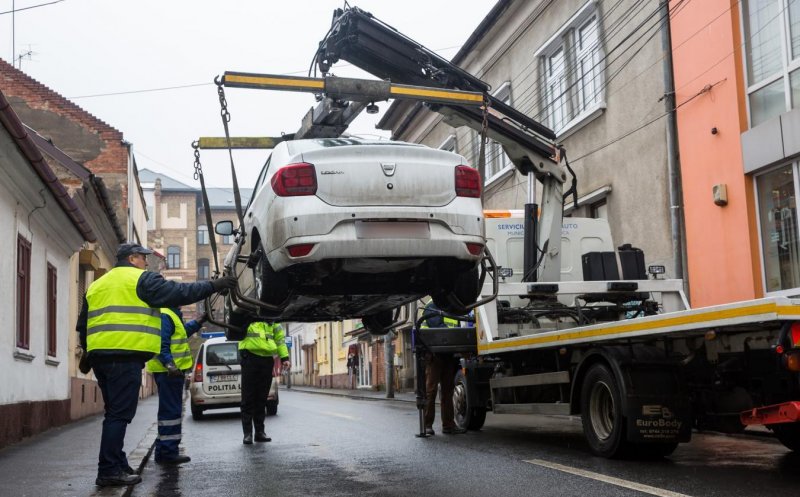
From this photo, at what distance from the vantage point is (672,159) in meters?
15.5

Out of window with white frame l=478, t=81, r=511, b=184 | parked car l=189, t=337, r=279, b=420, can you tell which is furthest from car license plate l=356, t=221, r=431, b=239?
window with white frame l=478, t=81, r=511, b=184

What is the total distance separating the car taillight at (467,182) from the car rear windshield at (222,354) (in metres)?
11.7

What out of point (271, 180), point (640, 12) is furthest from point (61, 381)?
point (640, 12)

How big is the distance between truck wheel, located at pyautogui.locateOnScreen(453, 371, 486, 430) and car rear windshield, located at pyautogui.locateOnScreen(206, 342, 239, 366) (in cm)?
723

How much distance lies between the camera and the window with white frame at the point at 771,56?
42.5ft

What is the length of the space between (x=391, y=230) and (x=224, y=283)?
4.83 feet

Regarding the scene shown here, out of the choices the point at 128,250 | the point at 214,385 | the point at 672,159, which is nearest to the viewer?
the point at 128,250

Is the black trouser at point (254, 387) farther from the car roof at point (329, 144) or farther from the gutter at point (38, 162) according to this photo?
the car roof at point (329, 144)

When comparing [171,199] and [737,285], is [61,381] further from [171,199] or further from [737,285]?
[171,199]

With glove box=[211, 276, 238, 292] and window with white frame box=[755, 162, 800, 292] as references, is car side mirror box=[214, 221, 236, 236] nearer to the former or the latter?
glove box=[211, 276, 238, 292]

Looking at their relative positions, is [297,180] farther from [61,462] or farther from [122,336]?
[61,462]

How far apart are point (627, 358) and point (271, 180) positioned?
3246 millimetres

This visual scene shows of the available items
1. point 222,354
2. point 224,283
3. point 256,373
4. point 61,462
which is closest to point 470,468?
point 224,283

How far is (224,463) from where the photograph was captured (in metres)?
9.27
